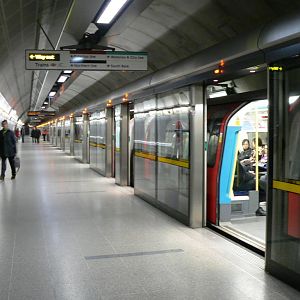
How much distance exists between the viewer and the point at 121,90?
1133 centimetres

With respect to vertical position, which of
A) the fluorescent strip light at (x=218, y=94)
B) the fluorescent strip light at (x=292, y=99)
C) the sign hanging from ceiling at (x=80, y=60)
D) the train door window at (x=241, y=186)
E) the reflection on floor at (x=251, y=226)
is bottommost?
the reflection on floor at (x=251, y=226)

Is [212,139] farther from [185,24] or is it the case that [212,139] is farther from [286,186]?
[286,186]

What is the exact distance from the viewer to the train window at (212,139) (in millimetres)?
6977

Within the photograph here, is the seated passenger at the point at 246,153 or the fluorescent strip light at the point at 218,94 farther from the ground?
the fluorescent strip light at the point at 218,94

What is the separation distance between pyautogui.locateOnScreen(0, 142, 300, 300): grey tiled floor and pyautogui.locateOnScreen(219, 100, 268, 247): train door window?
0.60 metres

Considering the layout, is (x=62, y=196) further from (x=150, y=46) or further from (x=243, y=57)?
(x=243, y=57)

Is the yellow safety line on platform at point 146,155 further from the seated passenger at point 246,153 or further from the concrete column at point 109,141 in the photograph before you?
the concrete column at point 109,141

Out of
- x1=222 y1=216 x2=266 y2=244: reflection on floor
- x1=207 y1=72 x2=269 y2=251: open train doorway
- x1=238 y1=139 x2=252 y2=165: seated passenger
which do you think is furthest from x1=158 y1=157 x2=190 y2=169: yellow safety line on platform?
x1=238 y1=139 x2=252 y2=165: seated passenger

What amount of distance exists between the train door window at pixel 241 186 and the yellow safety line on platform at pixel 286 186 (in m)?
1.45

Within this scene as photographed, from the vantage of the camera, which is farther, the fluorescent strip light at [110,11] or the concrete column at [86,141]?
the concrete column at [86,141]

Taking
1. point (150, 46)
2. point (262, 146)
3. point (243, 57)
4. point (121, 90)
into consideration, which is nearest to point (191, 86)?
point (243, 57)

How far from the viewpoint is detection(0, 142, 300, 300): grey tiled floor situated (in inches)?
162

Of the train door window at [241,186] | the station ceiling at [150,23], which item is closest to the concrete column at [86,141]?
the station ceiling at [150,23]

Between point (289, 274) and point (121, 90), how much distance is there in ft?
25.9
